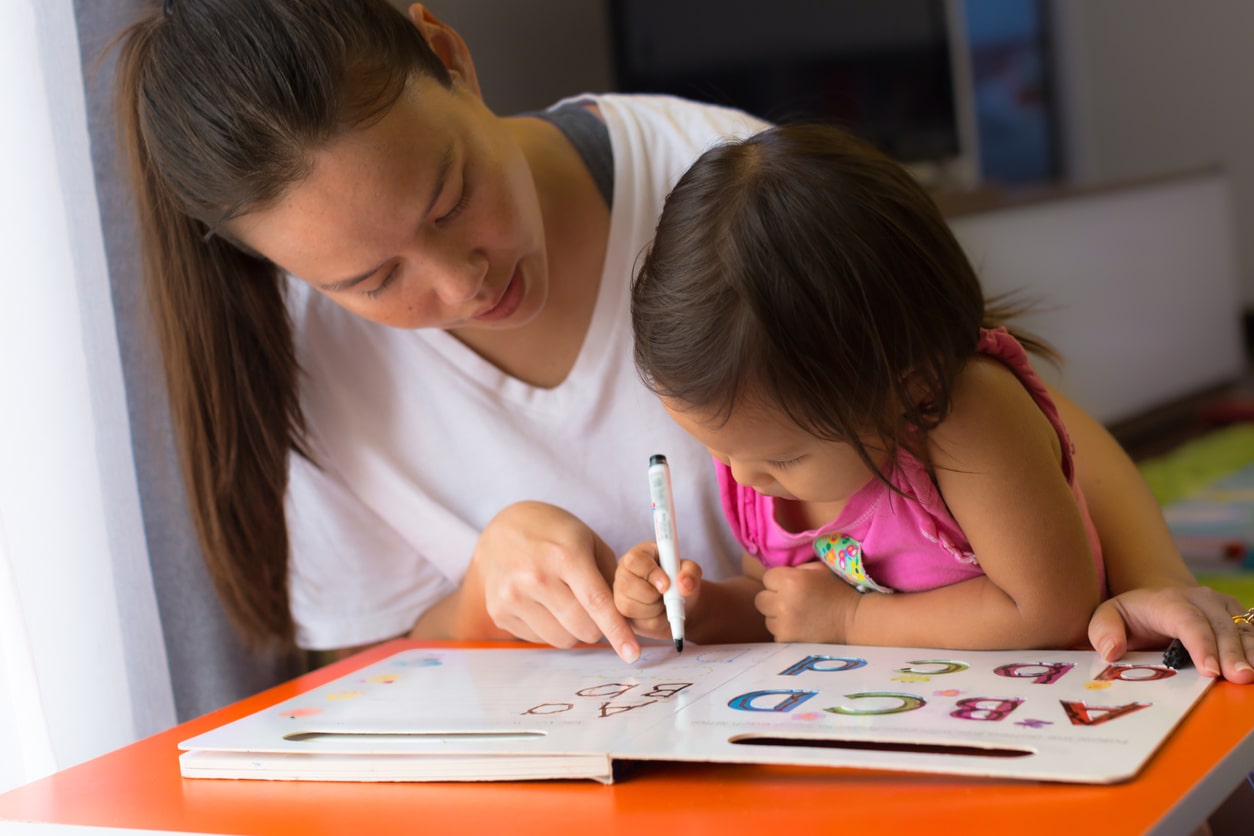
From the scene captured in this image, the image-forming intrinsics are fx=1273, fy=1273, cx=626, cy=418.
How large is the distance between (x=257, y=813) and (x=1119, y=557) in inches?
24.3

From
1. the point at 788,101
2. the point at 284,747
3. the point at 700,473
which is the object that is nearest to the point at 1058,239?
the point at 788,101

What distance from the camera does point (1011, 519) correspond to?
80 cm

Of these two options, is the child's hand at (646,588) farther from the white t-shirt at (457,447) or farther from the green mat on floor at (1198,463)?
the green mat on floor at (1198,463)

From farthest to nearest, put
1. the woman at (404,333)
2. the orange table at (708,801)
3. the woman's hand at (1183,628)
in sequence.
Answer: the woman at (404,333) → the woman's hand at (1183,628) → the orange table at (708,801)

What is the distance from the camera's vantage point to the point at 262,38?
2.93ft

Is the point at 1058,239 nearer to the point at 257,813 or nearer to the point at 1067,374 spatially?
the point at 1067,374

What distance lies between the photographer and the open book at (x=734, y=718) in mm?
616

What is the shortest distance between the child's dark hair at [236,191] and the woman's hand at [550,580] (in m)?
0.30

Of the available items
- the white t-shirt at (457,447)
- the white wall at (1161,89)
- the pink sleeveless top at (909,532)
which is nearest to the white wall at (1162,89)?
the white wall at (1161,89)

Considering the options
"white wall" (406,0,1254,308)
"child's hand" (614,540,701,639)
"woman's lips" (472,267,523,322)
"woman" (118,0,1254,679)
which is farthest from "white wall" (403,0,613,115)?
"white wall" (406,0,1254,308)

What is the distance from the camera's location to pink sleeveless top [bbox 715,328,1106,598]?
854 millimetres

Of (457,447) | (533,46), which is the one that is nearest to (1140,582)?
(457,447)

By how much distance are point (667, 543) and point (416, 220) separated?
298 mm

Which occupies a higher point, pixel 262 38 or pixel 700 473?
pixel 262 38
